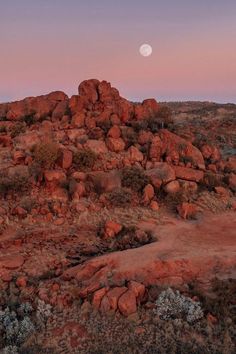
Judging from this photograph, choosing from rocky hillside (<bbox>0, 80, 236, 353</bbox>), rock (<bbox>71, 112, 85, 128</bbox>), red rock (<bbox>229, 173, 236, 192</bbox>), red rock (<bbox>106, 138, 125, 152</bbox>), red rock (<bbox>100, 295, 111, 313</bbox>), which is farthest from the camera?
rock (<bbox>71, 112, 85, 128</bbox>)

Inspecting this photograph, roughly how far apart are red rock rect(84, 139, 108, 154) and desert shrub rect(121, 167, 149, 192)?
1.39 meters

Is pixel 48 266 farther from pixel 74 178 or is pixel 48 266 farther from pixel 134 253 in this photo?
pixel 74 178

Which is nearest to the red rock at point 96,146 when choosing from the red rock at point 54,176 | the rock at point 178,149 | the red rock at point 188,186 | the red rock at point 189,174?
the red rock at point 54,176

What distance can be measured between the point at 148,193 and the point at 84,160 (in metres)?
2.18

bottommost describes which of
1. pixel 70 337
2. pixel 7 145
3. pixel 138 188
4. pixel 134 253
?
pixel 70 337

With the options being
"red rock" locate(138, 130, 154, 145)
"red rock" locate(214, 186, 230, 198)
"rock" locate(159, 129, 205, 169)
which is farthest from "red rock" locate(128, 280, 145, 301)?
"red rock" locate(138, 130, 154, 145)

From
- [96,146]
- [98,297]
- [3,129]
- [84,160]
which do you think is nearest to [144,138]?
[96,146]

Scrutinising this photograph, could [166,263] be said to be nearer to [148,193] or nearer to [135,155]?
[148,193]

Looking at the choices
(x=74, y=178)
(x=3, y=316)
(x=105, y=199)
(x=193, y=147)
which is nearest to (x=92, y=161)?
(x=74, y=178)

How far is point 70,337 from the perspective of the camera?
6.09 metres

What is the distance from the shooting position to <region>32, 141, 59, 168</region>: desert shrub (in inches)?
448

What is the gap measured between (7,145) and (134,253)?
21.5 feet

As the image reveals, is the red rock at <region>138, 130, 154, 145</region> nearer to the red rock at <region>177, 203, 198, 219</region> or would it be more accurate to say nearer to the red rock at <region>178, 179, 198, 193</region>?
the red rock at <region>178, 179, 198, 193</region>

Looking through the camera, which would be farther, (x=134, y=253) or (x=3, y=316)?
(x=134, y=253)
